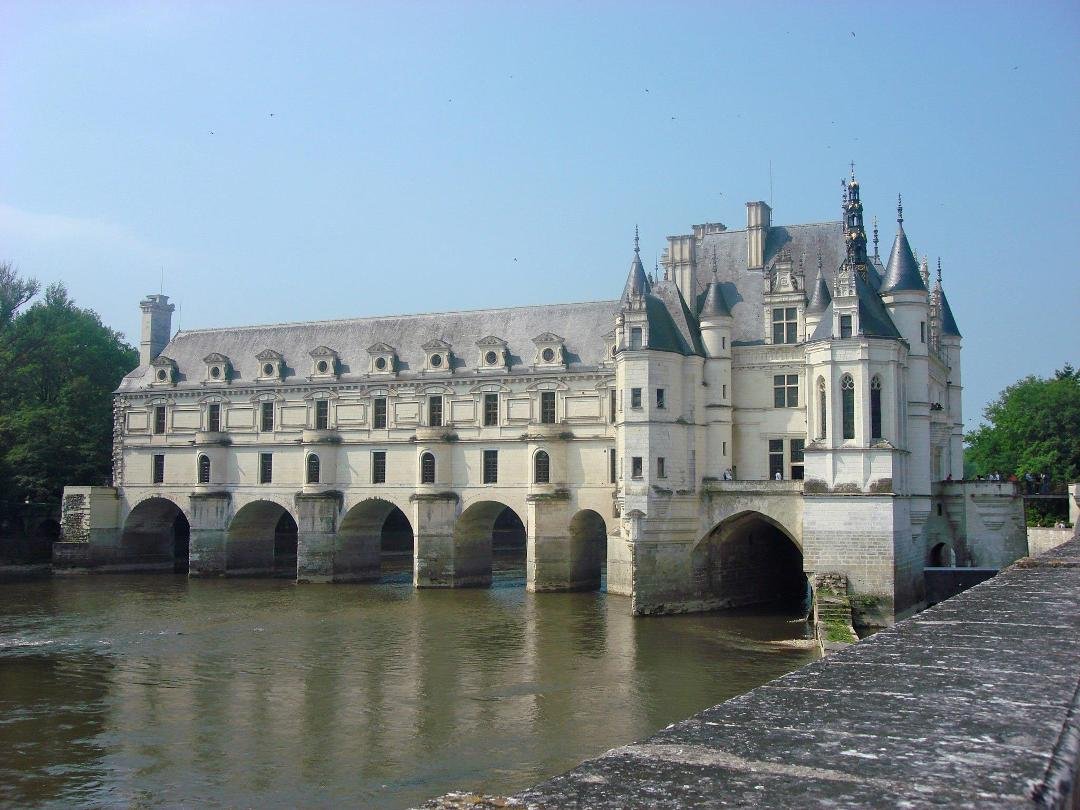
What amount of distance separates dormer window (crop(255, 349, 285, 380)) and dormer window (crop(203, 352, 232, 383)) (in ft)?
6.85

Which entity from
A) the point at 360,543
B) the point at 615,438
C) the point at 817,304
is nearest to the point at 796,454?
the point at 817,304

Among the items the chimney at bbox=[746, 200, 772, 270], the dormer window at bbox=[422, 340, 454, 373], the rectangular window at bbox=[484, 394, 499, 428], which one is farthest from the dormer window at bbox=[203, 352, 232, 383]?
the chimney at bbox=[746, 200, 772, 270]

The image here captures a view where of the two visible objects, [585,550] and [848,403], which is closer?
[848,403]

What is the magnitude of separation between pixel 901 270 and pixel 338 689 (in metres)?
22.9

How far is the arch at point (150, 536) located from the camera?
51.4 meters

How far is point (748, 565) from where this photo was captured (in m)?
38.2

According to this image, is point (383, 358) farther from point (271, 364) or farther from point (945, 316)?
point (945, 316)

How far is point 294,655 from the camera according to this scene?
91.9ft

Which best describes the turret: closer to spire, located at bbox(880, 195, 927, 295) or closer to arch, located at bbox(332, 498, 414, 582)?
spire, located at bbox(880, 195, 927, 295)

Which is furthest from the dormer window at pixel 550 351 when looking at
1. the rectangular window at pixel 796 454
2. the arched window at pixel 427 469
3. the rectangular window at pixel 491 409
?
the rectangular window at pixel 796 454

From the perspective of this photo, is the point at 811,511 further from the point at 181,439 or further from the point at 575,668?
the point at 181,439

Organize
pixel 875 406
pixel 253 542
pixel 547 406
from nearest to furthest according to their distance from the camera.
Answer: pixel 875 406 → pixel 547 406 → pixel 253 542

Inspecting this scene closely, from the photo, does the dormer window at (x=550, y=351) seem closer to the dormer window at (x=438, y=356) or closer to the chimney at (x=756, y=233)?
the dormer window at (x=438, y=356)

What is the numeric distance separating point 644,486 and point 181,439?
88.0 ft
